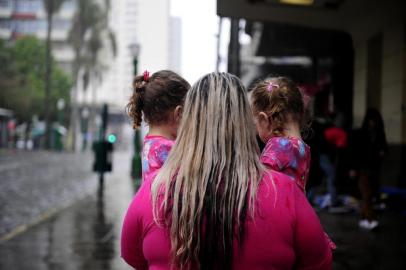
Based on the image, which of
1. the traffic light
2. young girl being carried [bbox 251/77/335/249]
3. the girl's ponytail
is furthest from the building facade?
young girl being carried [bbox 251/77/335/249]

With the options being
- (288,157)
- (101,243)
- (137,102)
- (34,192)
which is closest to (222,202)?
(288,157)

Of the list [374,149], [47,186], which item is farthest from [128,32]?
[374,149]

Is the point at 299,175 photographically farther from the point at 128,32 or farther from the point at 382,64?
the point at 128,32

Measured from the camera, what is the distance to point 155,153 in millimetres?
2840

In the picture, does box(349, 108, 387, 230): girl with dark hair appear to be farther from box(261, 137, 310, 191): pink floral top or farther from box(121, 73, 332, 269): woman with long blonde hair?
box(121, 73, 332, 269): woman with long blonde hair

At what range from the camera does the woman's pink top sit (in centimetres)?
210

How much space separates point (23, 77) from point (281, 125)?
2743 inches

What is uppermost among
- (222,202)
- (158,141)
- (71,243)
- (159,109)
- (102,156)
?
(159,109)

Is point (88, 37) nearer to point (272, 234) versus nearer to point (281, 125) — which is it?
point (281, 125)

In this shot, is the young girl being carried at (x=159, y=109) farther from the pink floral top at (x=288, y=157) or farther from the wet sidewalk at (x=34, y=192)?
the wet sidewalk at (x=34, y=192)

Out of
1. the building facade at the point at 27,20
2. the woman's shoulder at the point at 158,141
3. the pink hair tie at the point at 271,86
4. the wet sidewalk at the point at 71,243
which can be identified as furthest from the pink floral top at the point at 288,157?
the building facade at the point at 27,20

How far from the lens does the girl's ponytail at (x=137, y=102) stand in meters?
2.92

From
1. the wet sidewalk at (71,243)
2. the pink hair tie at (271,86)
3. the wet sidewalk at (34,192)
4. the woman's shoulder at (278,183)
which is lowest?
the wet sidewalk at (34,192)

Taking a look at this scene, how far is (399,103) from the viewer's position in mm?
12359
